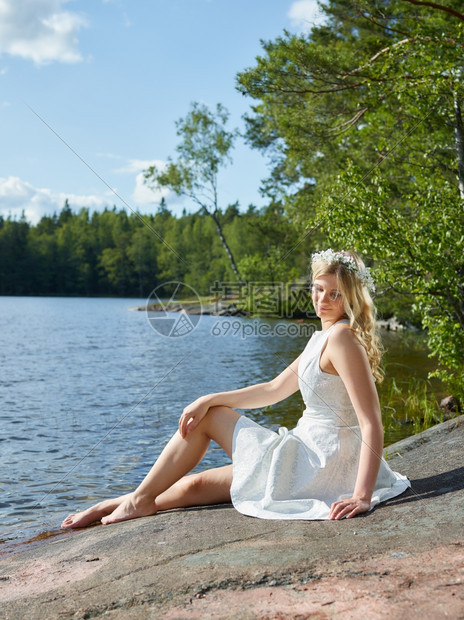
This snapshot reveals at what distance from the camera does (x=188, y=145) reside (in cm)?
3697

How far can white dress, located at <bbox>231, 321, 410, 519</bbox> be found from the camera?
3576 mm

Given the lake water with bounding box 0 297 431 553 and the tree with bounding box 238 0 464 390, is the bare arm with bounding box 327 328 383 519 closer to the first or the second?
the lake water with bounding box 0 297 431 553

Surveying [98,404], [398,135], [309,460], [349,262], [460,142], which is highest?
[398,135]

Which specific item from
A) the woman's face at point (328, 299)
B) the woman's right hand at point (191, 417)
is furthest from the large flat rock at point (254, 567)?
the woman's face at point (328, 299)

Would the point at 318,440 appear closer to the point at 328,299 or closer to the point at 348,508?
the point at 348,508

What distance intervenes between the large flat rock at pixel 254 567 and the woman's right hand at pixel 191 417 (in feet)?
1.74

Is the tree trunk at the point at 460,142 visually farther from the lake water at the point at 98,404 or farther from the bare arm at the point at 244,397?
the bare arm at the point at 244,397

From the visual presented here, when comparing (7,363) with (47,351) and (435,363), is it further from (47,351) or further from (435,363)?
(435,363)

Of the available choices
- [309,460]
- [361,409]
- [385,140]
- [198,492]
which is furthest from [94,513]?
[385,140]

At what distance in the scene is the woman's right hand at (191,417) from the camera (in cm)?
376

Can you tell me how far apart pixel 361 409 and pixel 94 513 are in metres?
2.01

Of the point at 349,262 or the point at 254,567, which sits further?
the point at 349,262

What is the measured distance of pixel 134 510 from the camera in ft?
13.3

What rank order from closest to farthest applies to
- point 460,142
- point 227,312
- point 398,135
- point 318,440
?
point 318,440, point 460,142, point 398,135, point 227,312
